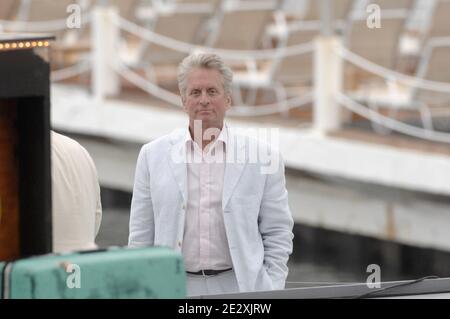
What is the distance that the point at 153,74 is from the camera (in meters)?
13.4

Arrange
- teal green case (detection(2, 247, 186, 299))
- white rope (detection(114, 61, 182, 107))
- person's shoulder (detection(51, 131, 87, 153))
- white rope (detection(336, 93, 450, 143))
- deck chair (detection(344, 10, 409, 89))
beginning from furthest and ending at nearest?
white rope (detection(114, 61, 182, 107))
deck chair (detection(344, 10, 409, 89))
white rope (detection(336, 93, 450, 143))
person's shoulder (detection(51, 131, 87, 153))
teal green case (detection(2, 247, 186, 299))

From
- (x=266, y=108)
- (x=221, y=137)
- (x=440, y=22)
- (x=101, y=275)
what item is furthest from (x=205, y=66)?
(x=266, y=108)

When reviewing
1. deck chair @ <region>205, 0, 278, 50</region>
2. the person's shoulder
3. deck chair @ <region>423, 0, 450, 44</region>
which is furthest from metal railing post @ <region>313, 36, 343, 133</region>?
the person's shoulder

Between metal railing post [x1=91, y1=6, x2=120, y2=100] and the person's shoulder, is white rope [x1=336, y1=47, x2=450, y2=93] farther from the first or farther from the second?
the person's shoulder

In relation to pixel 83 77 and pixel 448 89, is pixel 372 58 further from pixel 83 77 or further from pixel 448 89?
pixel 83 77

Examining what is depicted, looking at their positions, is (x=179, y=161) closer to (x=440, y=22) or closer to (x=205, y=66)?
(x=205, y=66)

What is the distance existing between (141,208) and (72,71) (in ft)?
32.1

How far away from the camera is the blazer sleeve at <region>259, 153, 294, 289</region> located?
13.2 ft

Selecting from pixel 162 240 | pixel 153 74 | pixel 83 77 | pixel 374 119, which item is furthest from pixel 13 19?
pixel 162 240

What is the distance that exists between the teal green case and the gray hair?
942mm

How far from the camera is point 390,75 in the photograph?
11.3m
